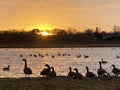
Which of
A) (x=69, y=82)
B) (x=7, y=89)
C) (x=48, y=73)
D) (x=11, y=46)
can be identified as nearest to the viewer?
(x=7, y=89)

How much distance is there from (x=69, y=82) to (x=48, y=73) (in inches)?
167

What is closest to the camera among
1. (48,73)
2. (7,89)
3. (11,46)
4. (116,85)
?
(7,89)

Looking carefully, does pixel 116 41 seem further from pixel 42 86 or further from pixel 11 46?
pixel 42 86

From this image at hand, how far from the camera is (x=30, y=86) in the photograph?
19.0 metres

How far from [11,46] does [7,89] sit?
121364 millimetres

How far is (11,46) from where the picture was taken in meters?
139

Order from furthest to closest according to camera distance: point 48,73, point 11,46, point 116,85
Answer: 1. point 11,46
2. point 48,73
3. point 116,85

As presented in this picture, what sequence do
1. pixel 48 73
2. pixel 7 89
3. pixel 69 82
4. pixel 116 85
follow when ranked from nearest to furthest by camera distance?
pixel 7 89 → pixel 116 85 → pixel 69 82 → pixel 48 73

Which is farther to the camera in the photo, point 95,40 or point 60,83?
point 95,40

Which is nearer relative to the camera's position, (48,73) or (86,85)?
(86,85)

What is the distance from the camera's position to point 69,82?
20578 millimetres

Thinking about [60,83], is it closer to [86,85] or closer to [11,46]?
[86,85]

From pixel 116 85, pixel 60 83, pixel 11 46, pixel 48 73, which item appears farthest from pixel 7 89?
pixel 11 46

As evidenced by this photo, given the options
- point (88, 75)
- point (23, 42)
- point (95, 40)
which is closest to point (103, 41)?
point (95, 40)
